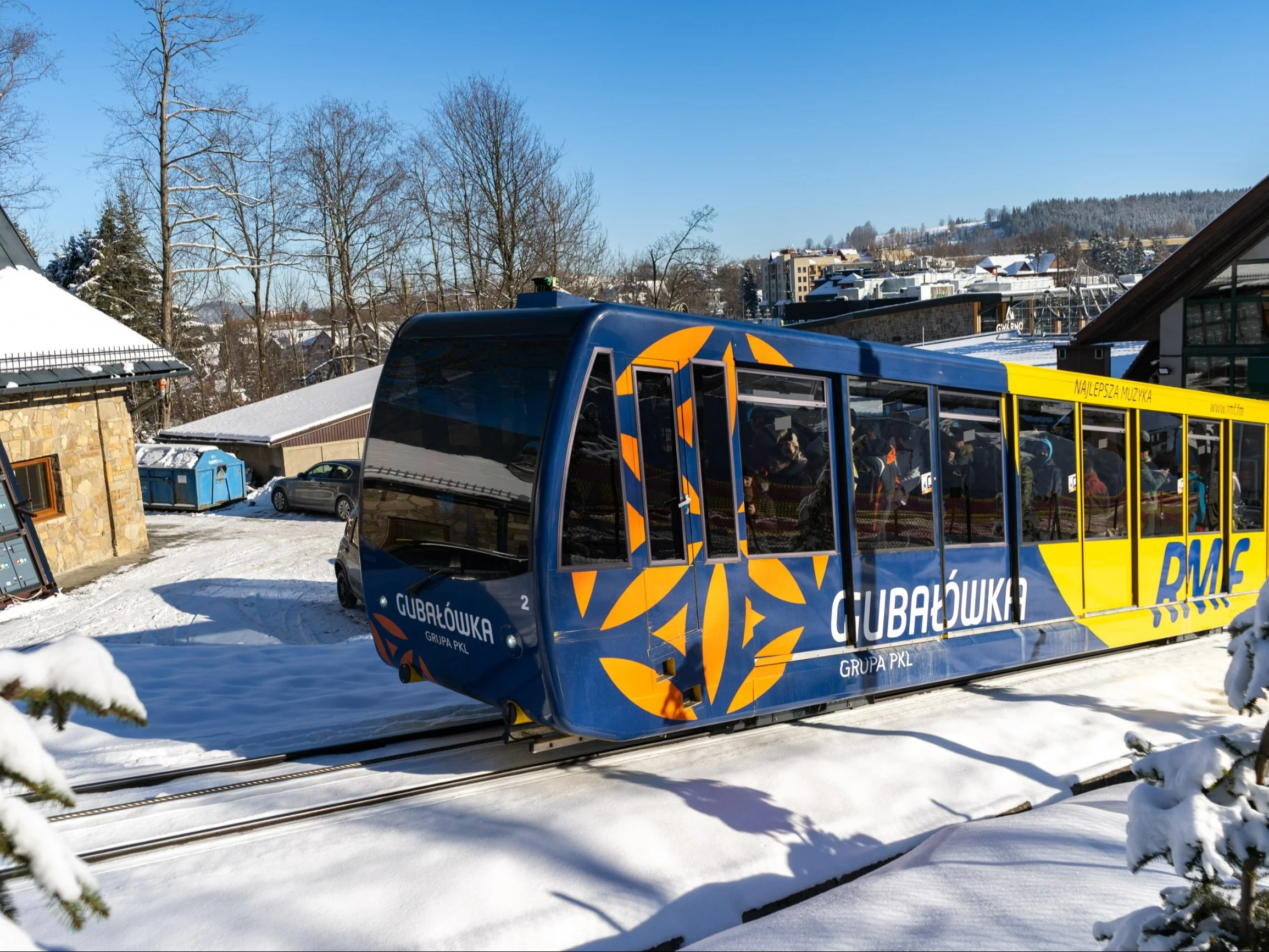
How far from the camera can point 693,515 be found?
20.9 feet

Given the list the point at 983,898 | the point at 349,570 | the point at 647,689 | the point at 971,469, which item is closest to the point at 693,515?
the point at 647,689

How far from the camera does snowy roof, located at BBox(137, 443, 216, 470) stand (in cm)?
2834

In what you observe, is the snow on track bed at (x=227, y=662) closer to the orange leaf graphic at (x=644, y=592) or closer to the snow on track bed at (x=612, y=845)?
the snow on track bed at (x=612, y=845)

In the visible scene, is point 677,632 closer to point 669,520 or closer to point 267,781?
point 669,520

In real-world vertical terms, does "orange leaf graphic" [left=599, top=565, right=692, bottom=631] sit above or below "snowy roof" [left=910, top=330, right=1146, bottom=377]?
below

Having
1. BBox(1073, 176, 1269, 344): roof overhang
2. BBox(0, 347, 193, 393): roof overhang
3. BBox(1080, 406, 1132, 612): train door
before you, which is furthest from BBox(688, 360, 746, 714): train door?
BBox(1073, 176, 1269, 344): roof overhang

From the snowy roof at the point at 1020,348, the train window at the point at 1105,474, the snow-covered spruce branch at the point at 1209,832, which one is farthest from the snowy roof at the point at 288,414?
the snow-covered spruce branch at the point at 1209,832

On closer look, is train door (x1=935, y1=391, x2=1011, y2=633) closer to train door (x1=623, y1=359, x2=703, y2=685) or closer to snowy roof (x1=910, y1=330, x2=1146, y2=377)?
train door (x1=623, y1=359, x2=703, y2=685)

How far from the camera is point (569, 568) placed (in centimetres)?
573

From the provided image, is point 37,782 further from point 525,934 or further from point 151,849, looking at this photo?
point 151,849

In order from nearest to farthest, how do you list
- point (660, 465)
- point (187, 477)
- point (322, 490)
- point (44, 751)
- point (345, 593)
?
1. point (44, 751)
2. point (660, 465)
3. point (345, 593)
4. point (322, 490)
5. point (187, 477)

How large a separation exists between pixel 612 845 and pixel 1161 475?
8597 millimetres

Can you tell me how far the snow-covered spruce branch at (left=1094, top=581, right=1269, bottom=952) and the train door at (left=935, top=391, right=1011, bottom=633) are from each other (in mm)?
5117

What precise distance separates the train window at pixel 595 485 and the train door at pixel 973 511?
3.63 metres
